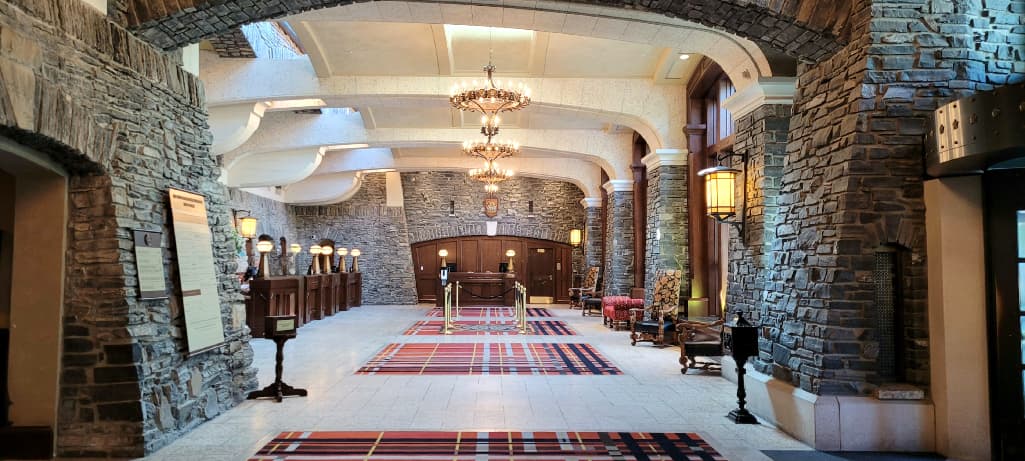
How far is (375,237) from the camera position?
19.6m

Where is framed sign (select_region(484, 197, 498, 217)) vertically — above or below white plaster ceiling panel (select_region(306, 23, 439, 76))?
below

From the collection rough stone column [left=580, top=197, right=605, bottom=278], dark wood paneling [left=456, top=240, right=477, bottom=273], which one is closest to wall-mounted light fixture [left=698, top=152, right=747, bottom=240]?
rough stone column [left=580, top=197, right=605, bottom=278]

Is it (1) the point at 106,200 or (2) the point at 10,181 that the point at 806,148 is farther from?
(2) the point at 10,181

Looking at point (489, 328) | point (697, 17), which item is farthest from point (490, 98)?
point (489, 328)

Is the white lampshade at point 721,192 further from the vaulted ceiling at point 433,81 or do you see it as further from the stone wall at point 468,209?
the stone wall at point 468,209

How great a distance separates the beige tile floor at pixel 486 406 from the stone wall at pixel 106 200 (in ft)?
1.36

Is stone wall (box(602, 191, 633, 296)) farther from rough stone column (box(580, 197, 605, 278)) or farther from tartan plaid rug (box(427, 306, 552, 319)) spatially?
rough stone column (box(580, 197, 605, 278))

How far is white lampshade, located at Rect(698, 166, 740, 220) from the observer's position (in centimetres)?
696

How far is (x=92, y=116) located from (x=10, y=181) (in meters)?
0.92

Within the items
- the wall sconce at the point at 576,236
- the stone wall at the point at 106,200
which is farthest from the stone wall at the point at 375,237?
the stone wall at the point at 106,200

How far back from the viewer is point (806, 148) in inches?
198

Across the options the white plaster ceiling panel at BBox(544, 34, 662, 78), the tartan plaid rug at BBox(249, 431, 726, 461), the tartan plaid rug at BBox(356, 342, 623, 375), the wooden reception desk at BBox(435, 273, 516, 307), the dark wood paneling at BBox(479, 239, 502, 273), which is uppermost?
the white plaster ceiling panel at BBox(544, 34, 662, 78)

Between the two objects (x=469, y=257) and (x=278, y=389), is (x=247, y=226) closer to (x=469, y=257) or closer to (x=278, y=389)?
(x=469, y=257)

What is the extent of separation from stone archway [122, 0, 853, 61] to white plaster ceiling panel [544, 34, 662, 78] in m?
3.65
